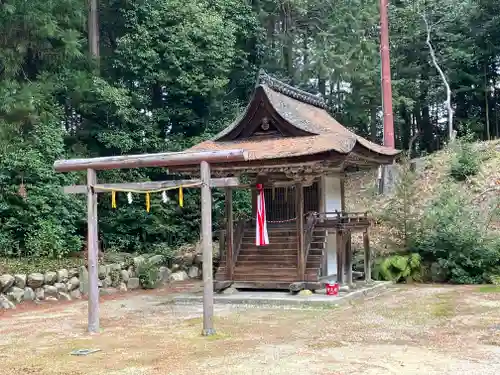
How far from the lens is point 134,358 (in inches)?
247

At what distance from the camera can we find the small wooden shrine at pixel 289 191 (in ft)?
35.5

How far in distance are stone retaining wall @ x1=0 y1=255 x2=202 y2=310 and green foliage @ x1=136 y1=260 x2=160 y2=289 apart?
25mm

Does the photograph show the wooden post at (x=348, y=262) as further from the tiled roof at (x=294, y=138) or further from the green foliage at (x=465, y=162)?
the green foliage at (x=465, y=162)

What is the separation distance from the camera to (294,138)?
11.5 meters

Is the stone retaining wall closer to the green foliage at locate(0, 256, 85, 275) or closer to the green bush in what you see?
the green foliage at locate(0, 256, 85, 275)

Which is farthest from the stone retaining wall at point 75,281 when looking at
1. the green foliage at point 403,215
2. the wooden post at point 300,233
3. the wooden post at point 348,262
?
the green foliage at point 403,215

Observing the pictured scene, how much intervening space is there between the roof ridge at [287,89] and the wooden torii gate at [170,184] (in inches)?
190

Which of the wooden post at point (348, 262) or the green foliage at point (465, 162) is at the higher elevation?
the green foliage at point (465, 162)

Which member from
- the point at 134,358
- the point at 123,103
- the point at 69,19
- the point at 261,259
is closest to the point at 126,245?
the point at 123,103

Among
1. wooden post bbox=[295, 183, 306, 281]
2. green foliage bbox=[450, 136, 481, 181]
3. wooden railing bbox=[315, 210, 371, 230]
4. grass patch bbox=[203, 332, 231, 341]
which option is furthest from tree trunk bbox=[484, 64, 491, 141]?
grass patch bbox=[203, 332, 231, 341]

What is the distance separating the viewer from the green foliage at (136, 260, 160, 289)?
1353 centimetres

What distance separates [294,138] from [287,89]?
7.30 ft

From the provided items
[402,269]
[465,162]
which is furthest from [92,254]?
[465,162]

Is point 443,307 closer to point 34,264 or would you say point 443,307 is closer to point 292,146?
point 292,146
